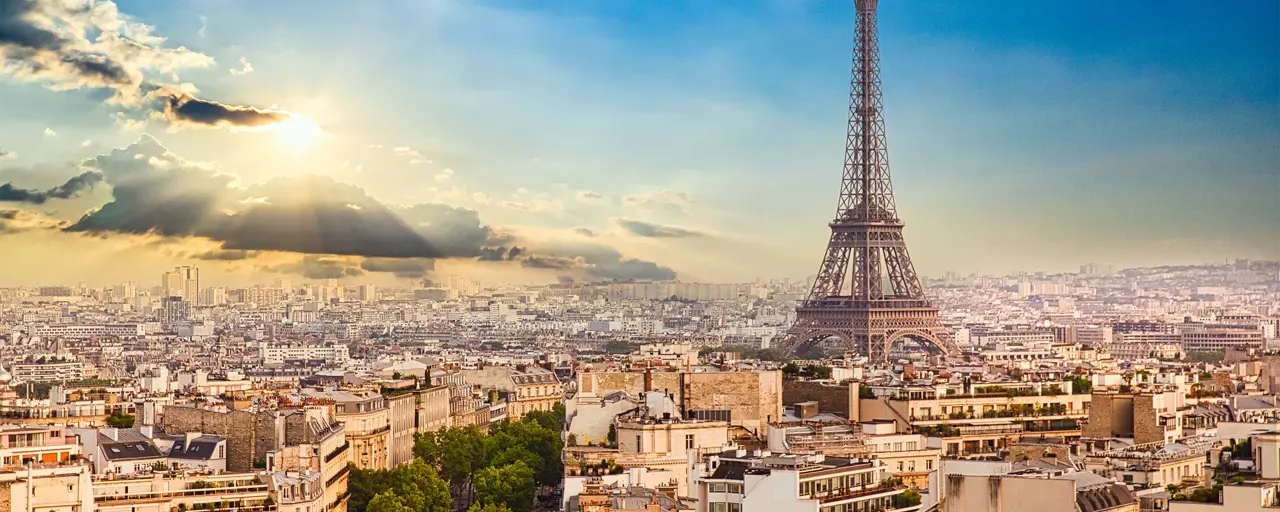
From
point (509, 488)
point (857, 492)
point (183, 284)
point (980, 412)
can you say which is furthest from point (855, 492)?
point (183, 284)

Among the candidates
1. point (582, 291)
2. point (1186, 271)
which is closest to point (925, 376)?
point (1186, 271)

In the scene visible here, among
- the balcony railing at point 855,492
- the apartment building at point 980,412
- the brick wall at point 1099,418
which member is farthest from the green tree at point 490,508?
the brick wall at point 1099,418

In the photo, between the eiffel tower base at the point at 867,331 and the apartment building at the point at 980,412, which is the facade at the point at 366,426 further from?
the eiffel tower base at the point at 867,331

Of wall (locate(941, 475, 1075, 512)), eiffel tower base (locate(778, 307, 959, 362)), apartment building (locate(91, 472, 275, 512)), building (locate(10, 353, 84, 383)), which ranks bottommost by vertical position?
apartment building (locate(91, 472, 275, 512))

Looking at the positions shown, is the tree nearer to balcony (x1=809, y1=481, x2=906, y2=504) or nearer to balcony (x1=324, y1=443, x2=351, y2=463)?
balcony (x1=324, y1=443, x2=351, y2=463)

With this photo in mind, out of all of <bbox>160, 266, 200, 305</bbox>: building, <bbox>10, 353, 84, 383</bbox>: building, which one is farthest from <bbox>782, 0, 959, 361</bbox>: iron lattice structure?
<bbox>160, 266, 200, 305</bbox>: building

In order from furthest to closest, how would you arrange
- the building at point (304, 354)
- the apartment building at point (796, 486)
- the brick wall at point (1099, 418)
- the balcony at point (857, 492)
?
1. the building at point (304, 354)
2. the brick wall at point (1099, 418)
3. the balcony at point (857, 492)
4. the apartment building at point (796, 486)
